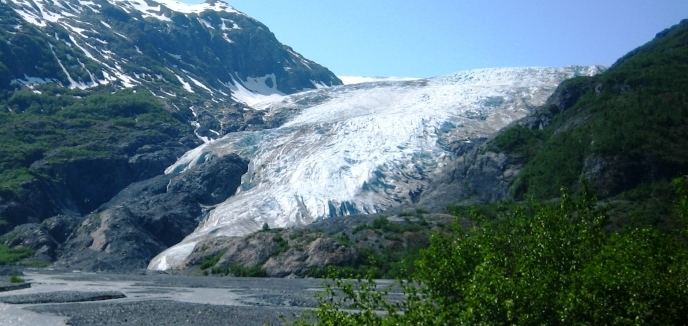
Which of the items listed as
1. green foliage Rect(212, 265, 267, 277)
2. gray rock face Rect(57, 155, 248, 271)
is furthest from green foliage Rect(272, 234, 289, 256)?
gray rock face Rect(57, 155, 248, 271)

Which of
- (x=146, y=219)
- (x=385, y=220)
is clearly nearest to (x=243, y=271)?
(x=385, y=220)

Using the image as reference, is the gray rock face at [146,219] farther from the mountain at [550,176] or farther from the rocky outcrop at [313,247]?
the rocky outcrop at [313,247]

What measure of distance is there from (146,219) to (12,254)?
96.1 feet

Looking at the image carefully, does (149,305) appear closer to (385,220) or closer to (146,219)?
(385,220)

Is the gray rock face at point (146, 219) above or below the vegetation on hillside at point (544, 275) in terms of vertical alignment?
below

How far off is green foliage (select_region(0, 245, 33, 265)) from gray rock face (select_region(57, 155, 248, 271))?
6.08 m

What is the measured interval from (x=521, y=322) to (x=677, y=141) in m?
114

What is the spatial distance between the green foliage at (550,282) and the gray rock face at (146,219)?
11546cm

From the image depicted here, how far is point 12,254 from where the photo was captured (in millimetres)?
129750

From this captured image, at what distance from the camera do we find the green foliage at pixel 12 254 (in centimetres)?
12606

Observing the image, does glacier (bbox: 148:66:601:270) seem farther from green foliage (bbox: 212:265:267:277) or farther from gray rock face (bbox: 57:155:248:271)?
green foliage (bbox: 212:265:267:277)

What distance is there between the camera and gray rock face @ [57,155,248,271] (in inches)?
5285

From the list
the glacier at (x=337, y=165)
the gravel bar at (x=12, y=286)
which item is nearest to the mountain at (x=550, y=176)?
the glacier at (x=337, y=165)

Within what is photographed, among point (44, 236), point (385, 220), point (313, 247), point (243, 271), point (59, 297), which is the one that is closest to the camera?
point (59, 297)
